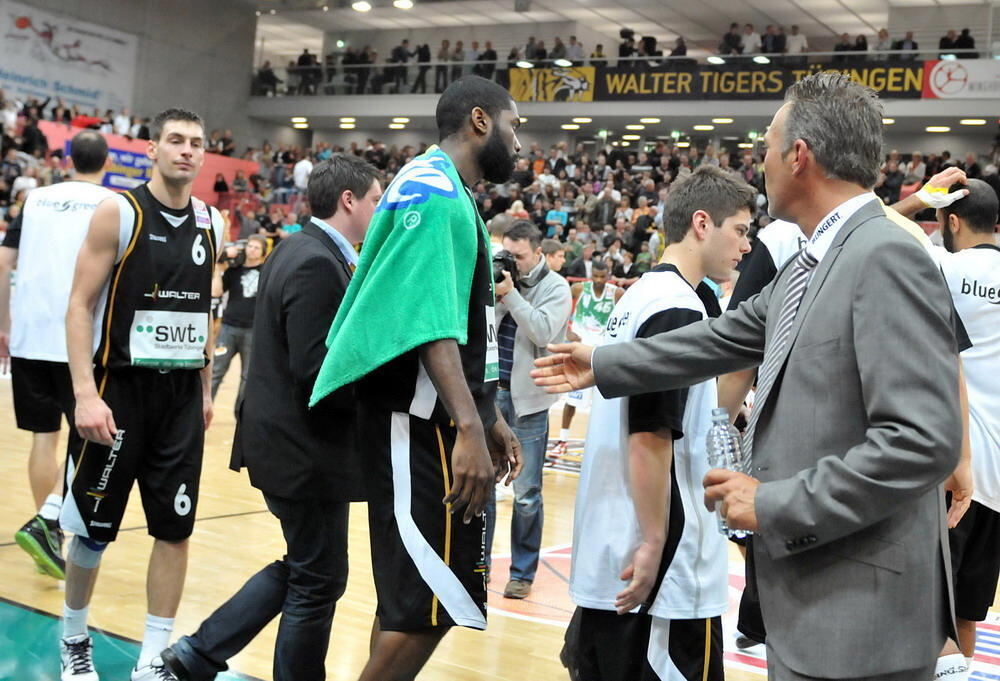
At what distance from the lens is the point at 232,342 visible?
34.2 ft

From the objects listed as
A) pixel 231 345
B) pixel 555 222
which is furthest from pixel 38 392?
pixel 555 222

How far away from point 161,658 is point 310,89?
3212cm

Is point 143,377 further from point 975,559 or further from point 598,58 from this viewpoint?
point 598,58

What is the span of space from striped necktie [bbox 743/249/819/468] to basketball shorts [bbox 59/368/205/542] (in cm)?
248

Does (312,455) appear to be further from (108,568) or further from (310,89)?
(310,89)

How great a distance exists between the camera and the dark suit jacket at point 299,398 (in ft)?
11.3

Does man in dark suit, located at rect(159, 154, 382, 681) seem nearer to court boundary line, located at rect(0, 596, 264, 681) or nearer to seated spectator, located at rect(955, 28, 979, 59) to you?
court boundary line, located at rect(0, 596, 264, 681)

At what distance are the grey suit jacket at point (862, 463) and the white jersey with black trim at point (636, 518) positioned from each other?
77cm

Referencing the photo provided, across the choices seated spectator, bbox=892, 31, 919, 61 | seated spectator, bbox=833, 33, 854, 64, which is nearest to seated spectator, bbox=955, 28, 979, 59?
seated spectator, bbox=892, 31, 919, 61

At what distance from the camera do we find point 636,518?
2.87 meters

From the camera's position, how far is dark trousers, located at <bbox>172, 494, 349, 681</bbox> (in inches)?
135

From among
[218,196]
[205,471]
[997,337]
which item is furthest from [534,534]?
[218,196]

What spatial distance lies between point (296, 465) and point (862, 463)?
6.85 feet

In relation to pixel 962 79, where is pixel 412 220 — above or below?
below
